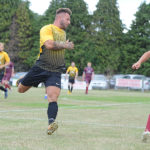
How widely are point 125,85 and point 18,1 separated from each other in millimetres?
34369

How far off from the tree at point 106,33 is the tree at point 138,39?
1.81m

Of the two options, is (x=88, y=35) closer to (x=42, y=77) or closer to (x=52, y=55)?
(x=42, y=77)

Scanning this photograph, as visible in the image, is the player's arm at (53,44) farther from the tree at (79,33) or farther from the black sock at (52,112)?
the tree at (79,33)

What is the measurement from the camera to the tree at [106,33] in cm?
5778

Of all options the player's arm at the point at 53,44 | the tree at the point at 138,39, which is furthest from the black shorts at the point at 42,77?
the tree at the point at 138,39

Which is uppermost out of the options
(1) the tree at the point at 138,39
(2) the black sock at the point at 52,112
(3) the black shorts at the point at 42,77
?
(1) the tree at the point at 138,39

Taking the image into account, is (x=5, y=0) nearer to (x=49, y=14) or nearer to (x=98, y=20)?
(x=49, y=14)

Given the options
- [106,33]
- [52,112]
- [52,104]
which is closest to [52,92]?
[52,104]

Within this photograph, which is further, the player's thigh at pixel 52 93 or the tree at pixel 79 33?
the tree at pixel 79 33

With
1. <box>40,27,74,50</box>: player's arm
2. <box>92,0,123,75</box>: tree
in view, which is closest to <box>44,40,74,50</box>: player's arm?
<box>40,27,74,50</box>: player's arm

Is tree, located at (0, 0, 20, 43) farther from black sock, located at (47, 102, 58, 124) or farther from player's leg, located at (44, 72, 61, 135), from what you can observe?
black sock, located at (47, 102, 58, 124)

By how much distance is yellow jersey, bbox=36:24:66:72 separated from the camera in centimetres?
634

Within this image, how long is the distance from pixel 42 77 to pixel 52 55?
0.44 m

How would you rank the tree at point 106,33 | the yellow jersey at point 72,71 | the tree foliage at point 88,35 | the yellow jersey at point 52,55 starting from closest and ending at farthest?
the yellow jersey at point 52,55, the yellow jersey at point 72,71, the tree foliage at point 88,35, the tree at point 106,33
